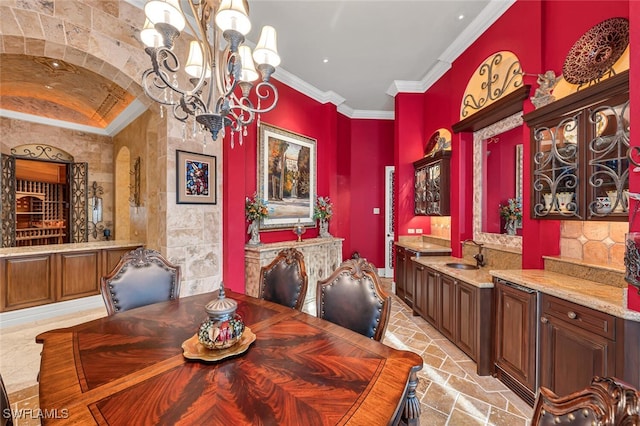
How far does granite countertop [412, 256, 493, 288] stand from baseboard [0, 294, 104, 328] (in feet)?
16.0

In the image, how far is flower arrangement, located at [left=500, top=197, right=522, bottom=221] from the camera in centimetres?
289

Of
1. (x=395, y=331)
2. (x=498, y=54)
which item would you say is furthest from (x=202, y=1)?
(x=395, y=331)

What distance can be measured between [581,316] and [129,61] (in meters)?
4.38

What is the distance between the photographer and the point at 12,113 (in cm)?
504

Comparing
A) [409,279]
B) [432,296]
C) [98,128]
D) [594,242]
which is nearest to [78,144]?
[98,128]

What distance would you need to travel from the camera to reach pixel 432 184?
4137 millimetres

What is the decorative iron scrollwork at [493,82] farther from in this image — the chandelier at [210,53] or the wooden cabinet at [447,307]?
the chandelier at [210,53]

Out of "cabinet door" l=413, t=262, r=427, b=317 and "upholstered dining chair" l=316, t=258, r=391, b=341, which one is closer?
"upholstered dining chair" l=316, t=258, r=391, b=341

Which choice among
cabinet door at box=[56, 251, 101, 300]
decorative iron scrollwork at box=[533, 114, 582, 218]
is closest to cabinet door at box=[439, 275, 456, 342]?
decorative iron scrollwork at box=[533, 114, 582, 218]

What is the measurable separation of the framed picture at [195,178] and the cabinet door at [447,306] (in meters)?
2.92

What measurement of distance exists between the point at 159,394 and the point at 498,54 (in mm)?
4114

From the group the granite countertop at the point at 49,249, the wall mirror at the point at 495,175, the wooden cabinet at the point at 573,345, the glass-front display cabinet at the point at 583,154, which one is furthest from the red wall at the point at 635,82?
the granite countertop at the point at 49,249

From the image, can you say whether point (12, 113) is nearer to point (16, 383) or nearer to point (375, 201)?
point (16, 383)

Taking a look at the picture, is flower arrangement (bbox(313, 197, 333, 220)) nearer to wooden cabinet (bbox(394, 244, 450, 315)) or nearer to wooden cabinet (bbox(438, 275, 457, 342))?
wooden cabinet (bbox(394, 244, 450, 315))
